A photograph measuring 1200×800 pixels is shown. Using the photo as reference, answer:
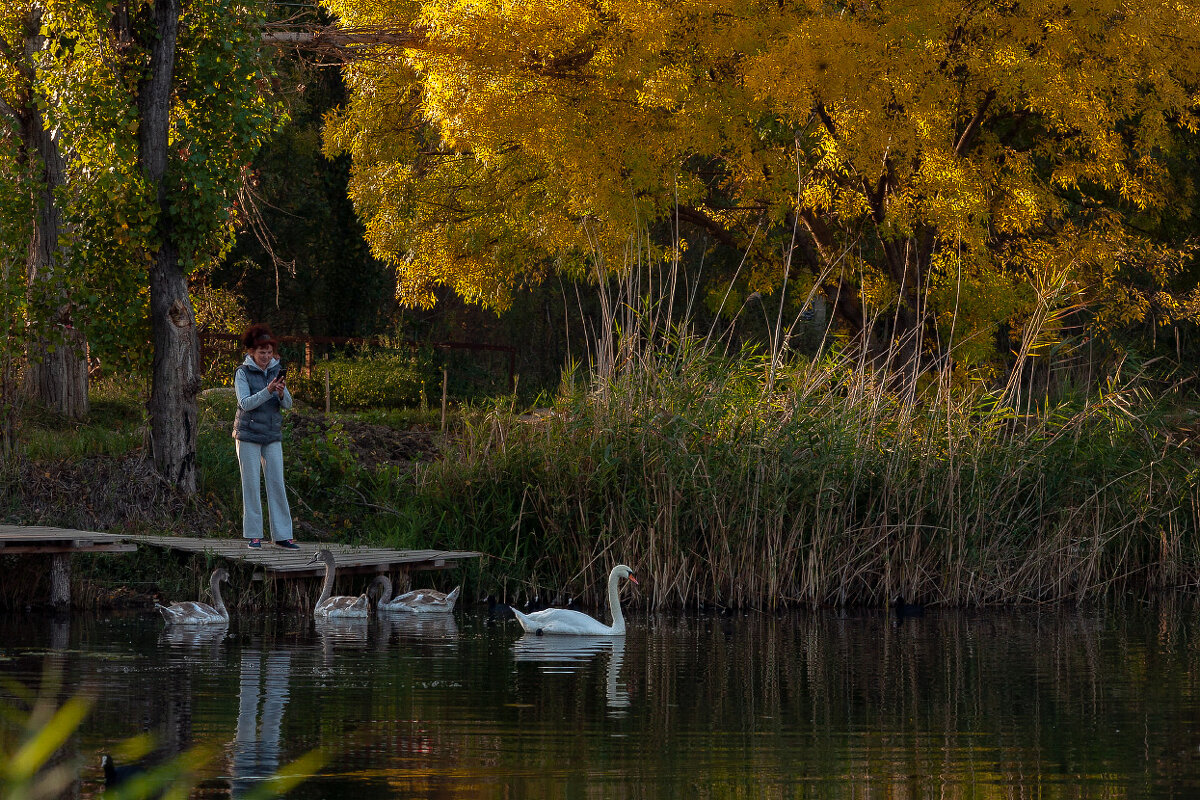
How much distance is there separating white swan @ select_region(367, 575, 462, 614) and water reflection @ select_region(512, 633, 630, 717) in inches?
60.4

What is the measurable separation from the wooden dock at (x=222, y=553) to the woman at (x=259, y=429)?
0.80ft

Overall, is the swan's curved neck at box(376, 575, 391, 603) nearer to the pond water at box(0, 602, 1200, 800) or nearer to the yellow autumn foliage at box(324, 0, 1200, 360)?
the pond water at box(0, 602, 1200, 800)

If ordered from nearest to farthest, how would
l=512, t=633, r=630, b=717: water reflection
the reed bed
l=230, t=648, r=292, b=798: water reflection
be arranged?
l=230, t=648, r=292, b=798: water reflection → l=512, t=633, r=630, b=717: water reflection → the reed bed

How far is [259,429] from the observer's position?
44.7 feet

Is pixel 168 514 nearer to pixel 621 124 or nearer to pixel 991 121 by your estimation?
pixel 621 124

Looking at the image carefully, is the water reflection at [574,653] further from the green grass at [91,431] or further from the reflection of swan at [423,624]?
the green grass at [91,431]

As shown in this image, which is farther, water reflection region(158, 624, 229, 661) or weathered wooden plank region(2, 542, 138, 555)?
weathered wooden plank region(2, 542, 138, 555)

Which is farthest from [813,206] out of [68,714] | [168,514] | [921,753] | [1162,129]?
[68,714]

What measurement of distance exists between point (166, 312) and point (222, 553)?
3367 mm

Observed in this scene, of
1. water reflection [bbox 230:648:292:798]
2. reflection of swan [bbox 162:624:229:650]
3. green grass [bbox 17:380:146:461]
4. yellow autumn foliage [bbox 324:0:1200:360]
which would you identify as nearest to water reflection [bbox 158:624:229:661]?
reflection of swan [bbox 162:624:229:650]

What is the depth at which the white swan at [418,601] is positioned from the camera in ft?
44.2

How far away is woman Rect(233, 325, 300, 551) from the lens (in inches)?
529

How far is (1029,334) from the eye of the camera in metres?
15.0

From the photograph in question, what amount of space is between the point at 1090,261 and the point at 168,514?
40.0 ft
